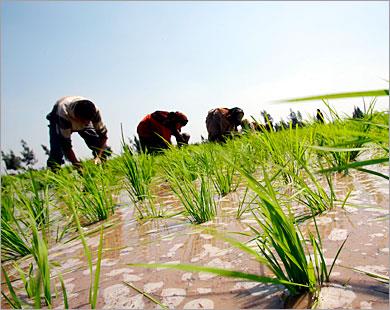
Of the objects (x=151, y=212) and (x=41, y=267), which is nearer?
(x=41, y=267)

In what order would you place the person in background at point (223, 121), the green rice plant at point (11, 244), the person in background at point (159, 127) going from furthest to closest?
the person in background at point (223, 121)
the person in background at point (159, 127)
the green rice plant at point (11, 244)

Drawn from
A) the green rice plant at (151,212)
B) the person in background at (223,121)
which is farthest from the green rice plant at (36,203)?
the person in background at (223,121)

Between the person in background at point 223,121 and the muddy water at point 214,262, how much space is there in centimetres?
535

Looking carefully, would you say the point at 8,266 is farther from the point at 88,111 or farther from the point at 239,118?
the point at 239,118

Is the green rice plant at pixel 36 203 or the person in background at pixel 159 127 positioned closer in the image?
the green rice plant at pixel 36 203

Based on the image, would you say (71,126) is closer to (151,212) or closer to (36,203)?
(36,203)

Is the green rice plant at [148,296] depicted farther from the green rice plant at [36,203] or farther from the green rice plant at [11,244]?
the green rice plant at [11,244]

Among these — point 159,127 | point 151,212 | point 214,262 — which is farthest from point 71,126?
point 214,262

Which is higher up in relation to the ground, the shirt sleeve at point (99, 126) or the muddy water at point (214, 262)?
the shirt sleeve at point (99, 126)

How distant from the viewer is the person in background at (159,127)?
223 inches

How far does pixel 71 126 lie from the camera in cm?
413

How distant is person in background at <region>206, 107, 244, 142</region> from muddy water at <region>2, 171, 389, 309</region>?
17.6ft

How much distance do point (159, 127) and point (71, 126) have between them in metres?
1.88

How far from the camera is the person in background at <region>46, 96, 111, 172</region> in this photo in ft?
13.1
